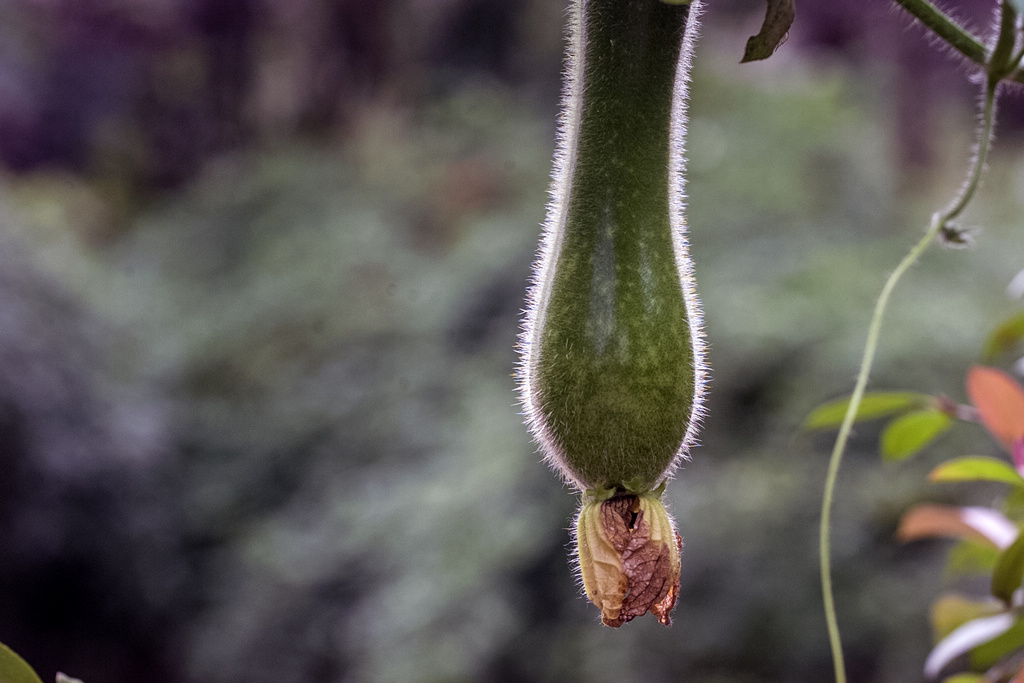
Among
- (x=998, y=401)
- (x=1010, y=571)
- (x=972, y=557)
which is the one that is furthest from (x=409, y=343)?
(x=1010, y=571)

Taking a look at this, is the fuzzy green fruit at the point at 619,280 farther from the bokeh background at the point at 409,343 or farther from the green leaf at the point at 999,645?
the bokeh background at the point at 409,343

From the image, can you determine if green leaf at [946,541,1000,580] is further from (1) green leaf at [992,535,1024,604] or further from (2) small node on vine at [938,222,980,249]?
(2) small node on vine at [938,222,980,249]

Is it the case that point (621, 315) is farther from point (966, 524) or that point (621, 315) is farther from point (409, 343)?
point (409, 343)

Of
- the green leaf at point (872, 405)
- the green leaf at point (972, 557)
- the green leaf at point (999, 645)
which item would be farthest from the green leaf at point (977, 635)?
the green leaf at point (872, 405)

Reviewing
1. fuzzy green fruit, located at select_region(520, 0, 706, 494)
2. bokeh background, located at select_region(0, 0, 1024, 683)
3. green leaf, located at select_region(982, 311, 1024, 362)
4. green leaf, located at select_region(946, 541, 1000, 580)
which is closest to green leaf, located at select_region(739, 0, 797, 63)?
fuzzy green fruit, located at select_region(520, 0, 706, 494)

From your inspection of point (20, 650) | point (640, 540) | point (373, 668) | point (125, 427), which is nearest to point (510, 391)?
point (373, 668)

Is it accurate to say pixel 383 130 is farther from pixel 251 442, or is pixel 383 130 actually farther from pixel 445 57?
pixel 251 442
